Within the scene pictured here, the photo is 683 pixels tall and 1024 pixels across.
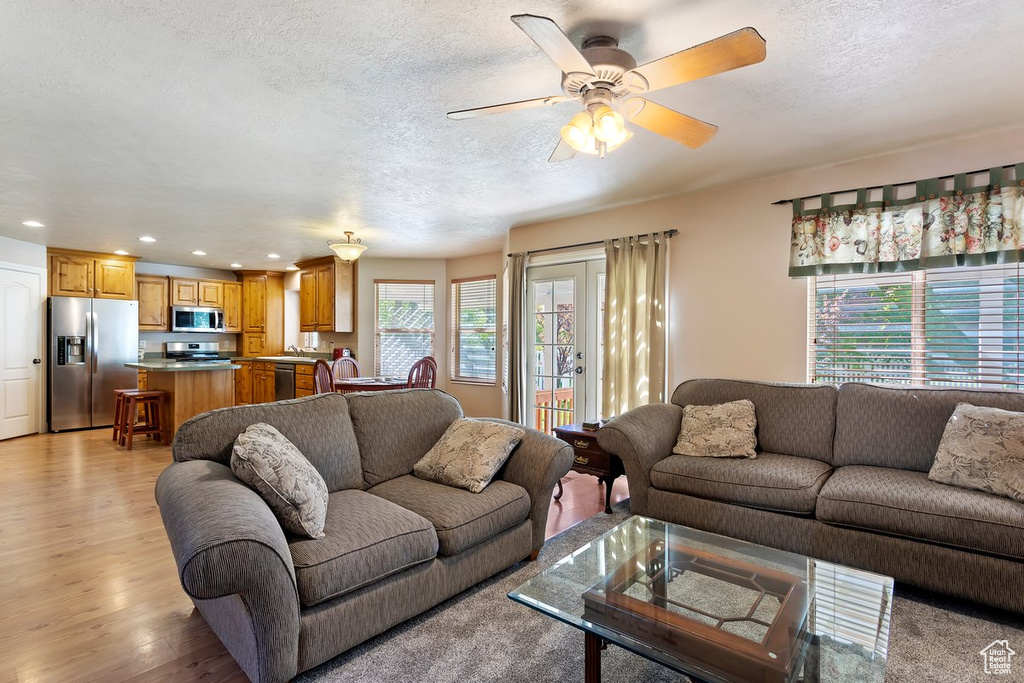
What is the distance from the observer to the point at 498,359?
678 centimetres

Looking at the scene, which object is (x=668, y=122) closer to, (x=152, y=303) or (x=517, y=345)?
(x=517, y=345)

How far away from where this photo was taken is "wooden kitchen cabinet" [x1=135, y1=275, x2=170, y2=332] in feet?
24.9

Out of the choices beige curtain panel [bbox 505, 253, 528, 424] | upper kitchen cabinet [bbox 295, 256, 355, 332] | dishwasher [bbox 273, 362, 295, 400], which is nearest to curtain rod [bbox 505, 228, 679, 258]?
beige curtain panel [bbox 505, 253, 528, 424]

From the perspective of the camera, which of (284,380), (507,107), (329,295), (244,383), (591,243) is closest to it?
(507,107)

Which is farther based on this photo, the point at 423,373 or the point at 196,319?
the point at 196,319

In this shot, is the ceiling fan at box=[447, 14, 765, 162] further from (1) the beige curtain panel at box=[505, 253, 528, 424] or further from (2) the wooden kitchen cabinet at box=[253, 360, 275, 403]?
(2) the wooden kitchen cabinet at box=[253, 360, 275, 403]

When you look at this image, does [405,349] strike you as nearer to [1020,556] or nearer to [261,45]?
[261,45]

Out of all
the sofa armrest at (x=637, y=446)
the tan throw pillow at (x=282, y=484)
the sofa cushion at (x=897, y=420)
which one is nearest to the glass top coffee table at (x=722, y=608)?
the tan throw pillow at (x=282, y=484)

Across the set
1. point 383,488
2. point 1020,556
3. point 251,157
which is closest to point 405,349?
point 251,157

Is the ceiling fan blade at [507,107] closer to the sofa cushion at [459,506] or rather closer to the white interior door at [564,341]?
the sofa cushion at [459,506]

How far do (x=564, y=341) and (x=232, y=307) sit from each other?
6.44 m

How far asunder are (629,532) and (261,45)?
259 cm

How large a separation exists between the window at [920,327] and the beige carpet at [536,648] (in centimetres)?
158

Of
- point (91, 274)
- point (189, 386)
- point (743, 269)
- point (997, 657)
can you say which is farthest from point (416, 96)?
point (91, 274)
